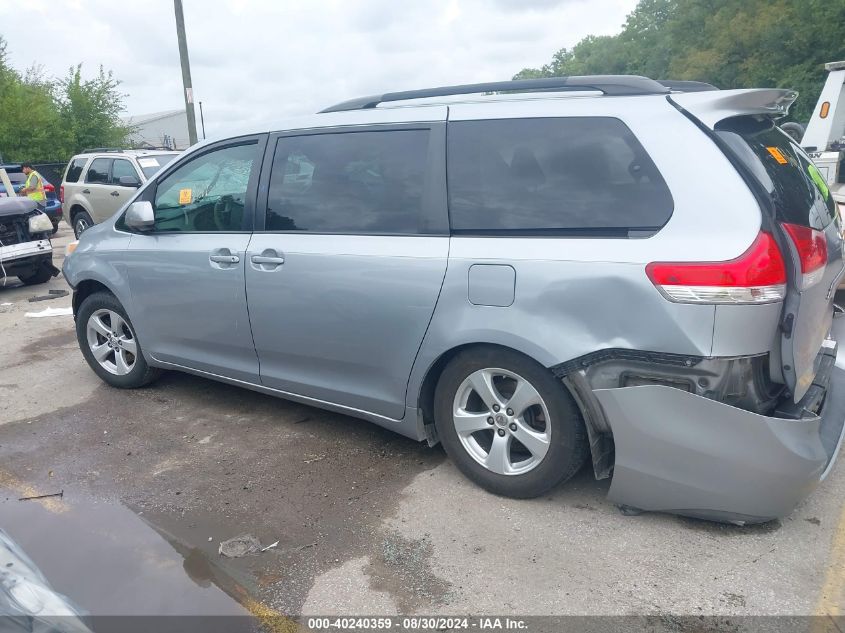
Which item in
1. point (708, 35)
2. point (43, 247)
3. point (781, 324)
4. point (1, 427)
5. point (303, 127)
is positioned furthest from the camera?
point (708, 35)

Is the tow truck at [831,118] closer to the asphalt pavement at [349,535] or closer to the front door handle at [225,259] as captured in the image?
the asphalt pavement at [349,535]

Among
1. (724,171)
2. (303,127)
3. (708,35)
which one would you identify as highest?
(708,35)

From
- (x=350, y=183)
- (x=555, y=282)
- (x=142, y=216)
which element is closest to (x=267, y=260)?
(x=350, y=183)

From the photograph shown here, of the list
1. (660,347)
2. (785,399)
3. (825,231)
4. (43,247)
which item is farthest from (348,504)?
(43,247)

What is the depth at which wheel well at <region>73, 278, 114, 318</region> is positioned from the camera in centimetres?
514

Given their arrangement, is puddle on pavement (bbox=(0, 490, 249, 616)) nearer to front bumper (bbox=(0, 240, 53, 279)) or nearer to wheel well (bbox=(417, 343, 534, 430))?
wheel well (bbox=(417, 343, 534, 430))

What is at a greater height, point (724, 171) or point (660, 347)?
point (724, 171)

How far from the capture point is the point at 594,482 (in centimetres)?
356

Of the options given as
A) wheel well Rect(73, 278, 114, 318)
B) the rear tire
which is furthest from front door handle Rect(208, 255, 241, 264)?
the rear tire

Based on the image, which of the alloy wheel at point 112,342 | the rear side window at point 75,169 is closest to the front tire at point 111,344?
the alloy wheel at point 112,342

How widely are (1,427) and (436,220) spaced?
327 centimetres

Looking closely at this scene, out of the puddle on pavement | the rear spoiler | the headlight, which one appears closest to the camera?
the puddle on pavement

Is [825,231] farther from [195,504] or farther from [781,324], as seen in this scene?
[195,504]

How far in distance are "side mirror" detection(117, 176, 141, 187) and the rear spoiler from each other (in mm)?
11527
